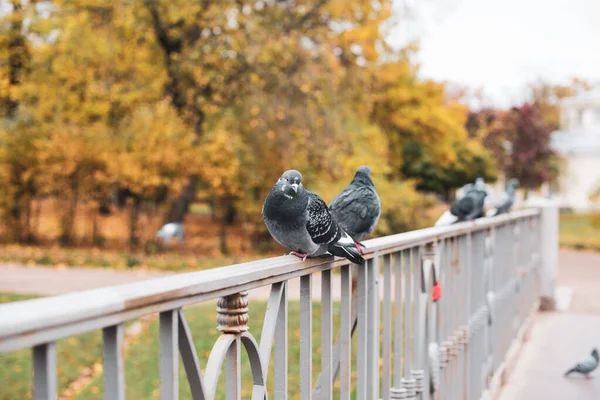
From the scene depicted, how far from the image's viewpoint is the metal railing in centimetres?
117

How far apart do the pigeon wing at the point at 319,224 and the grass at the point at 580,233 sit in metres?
17.1

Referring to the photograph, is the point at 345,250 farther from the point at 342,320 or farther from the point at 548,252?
the point at 548,252

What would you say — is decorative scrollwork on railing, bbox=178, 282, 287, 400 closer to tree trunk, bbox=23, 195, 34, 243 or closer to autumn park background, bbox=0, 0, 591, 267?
autumn park background, bbox=0, 0, 591, 267

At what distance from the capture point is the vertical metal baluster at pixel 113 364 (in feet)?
3.90

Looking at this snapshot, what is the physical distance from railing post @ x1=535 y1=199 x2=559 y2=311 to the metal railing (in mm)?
2821

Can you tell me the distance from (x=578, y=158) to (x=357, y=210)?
4247cm

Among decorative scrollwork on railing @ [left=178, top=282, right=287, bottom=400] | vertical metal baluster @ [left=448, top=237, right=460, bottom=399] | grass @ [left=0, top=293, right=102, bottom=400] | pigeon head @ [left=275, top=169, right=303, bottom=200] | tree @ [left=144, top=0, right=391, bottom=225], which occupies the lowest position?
grass @ [left=0, top=293, right=102, bottom=400]

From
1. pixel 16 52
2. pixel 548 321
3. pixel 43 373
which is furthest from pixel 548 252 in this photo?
pixel 16 52

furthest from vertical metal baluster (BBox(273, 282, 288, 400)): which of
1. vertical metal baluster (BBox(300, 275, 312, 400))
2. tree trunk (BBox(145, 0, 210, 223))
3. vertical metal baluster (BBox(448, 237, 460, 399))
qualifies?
tree trunk (BBox(145, 0, 210, 223))

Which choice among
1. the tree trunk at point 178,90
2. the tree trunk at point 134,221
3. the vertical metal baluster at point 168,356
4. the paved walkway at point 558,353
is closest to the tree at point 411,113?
the tree trunk at point 178,90

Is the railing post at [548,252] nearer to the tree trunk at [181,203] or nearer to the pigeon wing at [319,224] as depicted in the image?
the pigeon wing at [319,224]

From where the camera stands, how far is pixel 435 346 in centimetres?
346

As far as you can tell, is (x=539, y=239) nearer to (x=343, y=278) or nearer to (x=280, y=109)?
(x=343, y=278)

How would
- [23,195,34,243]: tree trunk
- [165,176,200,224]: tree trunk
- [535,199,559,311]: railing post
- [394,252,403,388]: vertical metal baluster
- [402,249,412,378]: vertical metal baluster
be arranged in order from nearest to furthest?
[394,252,403,388]: vertical metal baluster
[402,249,412,378]: vertical metal baluster
[535,199,559,311]: railing post
[165,176,200,224]: tree trunk
[23,195,34,243]: tree trunk
